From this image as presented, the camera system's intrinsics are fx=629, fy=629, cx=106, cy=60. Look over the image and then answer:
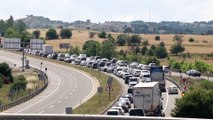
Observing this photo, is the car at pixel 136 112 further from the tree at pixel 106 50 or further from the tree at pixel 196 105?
the tree at pixel 106 50

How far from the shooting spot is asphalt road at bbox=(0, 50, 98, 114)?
60944mm

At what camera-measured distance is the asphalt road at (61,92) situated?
60.9 m

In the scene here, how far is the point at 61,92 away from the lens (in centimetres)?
7962

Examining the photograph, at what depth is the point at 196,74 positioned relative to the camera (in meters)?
102

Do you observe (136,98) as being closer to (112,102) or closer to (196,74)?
(112,102)

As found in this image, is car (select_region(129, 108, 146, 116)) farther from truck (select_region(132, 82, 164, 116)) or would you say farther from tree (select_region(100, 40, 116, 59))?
tree (select_region(100, 40, 116, 59))

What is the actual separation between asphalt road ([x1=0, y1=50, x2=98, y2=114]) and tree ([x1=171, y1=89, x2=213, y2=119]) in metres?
16.1

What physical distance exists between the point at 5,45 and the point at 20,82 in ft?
76.2

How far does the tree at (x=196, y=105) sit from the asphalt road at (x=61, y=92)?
16.1 meters

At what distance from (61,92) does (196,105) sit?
129 ft

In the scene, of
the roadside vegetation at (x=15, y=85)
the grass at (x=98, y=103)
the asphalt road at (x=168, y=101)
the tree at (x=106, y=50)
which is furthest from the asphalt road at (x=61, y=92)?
the tree at (x=106, y=50)

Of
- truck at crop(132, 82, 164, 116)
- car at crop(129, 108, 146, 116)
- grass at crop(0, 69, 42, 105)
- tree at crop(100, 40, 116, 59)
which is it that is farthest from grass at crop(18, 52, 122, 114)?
tree at crop(100, 40, 116, 59)

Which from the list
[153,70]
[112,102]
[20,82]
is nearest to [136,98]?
[112,102]

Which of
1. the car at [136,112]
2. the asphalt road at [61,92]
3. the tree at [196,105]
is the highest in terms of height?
the tree at [196,105]
